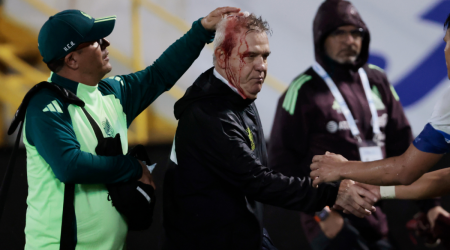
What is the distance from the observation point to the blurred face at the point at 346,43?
2.61 metres

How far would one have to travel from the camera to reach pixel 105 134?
1637 millimetres

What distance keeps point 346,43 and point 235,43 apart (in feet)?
3.97

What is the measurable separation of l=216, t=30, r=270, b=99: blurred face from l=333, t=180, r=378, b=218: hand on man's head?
1.69 ft

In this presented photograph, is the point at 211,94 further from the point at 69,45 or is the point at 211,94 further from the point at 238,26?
the point at 69,45

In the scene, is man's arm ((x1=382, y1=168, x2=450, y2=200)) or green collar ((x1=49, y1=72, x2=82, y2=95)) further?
man's arm ((x1=382, y1=168, x2=450, y2=200))

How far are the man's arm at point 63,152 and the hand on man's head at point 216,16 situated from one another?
0.70 m

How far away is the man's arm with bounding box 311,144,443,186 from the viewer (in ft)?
4.93

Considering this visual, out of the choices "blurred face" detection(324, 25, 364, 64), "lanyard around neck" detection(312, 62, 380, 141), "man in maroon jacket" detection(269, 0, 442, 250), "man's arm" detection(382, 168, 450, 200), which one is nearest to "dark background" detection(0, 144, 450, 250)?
"man in maroon jacket" detection(269, 0, 442, 250)

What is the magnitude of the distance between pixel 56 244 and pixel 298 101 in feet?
5.13

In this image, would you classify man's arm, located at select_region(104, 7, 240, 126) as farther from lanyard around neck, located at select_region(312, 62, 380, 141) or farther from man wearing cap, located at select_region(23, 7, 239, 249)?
lanyard around neck, located at select_region(312, 62, 380, 141)

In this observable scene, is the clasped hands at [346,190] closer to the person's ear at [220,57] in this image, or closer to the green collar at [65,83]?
the person's ear at [220,57]

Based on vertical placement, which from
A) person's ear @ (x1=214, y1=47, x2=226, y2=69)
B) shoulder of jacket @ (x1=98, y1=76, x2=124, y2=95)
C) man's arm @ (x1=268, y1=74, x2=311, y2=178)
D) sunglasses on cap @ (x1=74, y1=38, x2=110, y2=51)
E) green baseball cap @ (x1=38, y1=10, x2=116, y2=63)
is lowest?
man's arm @ (x1=268, y1=74, x2=311, y2=178)

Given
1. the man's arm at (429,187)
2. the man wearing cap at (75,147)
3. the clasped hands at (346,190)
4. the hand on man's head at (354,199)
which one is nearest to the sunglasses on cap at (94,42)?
the man wearing cap at (75,147)

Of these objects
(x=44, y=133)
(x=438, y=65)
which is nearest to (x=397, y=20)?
(x=438, y=65)
